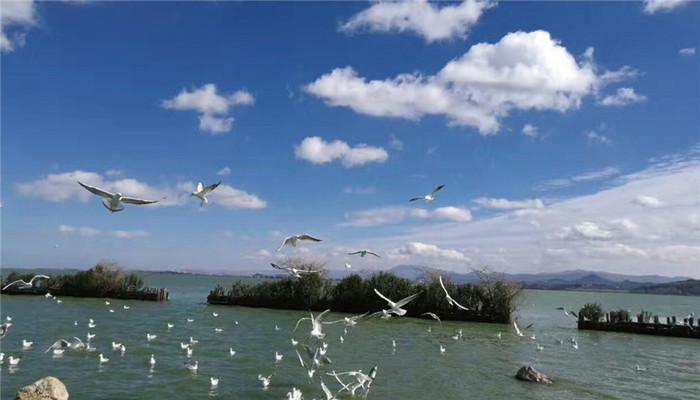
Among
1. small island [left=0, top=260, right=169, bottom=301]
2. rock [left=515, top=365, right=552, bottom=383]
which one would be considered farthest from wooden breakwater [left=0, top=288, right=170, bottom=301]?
rock [left=515, top=365, right=552, bottom=383]

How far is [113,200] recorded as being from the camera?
33.4 feet

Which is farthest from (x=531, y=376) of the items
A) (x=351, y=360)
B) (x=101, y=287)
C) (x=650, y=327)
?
(x=101, y=287)

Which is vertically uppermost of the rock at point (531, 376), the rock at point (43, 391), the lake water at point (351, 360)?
the rock at point (43, 391)

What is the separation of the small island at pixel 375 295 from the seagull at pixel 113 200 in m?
41.4

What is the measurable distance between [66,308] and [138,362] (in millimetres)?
29518

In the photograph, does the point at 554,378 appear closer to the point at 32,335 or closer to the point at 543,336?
the point at 543,336

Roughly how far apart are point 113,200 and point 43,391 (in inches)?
294

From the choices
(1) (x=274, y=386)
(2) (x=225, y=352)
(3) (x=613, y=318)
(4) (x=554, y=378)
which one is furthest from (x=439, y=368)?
(3) (x=613, y=318)

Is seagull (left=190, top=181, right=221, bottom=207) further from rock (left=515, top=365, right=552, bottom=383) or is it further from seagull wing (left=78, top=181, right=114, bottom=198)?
rock (left=515, top=365, right=552, bottom=383)

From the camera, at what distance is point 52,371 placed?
20.0 metres

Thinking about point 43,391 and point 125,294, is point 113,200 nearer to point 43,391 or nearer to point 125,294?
point 43,391

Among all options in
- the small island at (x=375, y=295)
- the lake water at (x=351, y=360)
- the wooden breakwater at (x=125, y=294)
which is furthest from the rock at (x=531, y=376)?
the wooden breakwater at (x=125, y=294)

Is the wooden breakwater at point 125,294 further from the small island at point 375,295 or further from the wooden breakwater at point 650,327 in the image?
the wooden breakwater at point 650,327

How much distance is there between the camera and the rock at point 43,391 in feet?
45.6
